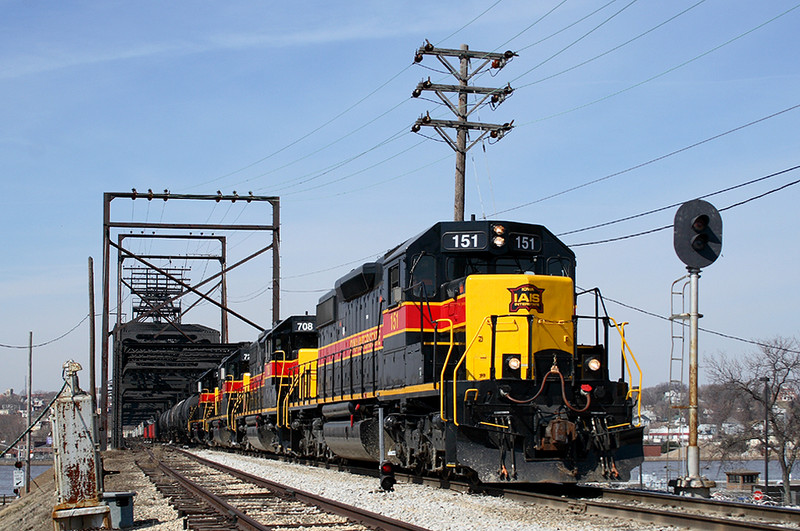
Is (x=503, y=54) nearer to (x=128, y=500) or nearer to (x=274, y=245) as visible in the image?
(x=274, y=245)

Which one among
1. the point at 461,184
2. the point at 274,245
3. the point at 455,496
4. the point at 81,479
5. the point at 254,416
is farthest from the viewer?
the point at 274,245

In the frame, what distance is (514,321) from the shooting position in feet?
38.1

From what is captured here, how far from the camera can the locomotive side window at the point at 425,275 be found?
1266 centimetres

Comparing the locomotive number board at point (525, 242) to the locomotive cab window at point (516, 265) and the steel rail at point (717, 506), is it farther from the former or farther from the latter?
the steel rail at point (717, 506)

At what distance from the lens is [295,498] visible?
11.6 metres

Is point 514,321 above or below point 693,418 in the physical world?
above

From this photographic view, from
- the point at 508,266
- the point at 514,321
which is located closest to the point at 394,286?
the point at 508,266

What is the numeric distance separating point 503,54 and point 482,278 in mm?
10735

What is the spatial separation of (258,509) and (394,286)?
13.9 ft

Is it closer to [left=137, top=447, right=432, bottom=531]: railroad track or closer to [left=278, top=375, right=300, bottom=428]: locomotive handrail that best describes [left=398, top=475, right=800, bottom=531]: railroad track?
[left=137, top=447, right=432, bottom=531]: railroad track

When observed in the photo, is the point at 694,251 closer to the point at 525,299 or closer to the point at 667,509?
the point at 525,299

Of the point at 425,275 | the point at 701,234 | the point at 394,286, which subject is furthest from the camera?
the point at 394,286

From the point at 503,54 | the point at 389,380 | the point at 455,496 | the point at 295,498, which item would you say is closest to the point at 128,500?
the point at 295,498

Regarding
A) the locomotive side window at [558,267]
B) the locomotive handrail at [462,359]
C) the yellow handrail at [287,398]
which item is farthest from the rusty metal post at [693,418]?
the yellow handrail at [287,398]
